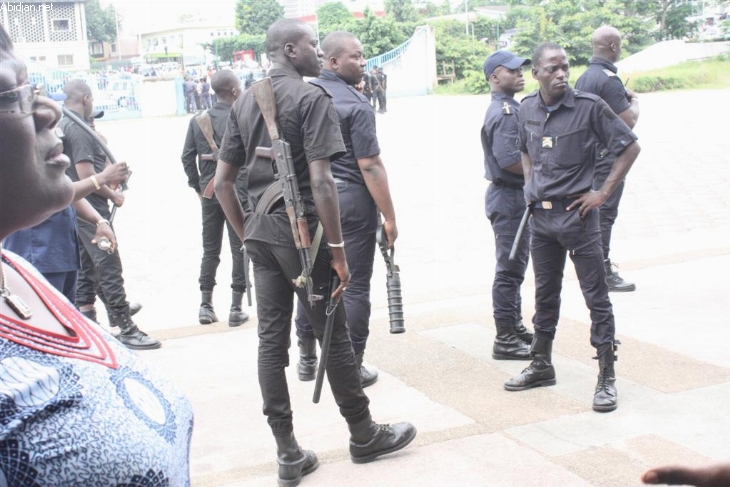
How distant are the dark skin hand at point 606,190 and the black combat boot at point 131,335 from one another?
3.11m

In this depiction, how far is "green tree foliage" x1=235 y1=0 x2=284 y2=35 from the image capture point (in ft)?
290

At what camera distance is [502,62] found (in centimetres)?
575

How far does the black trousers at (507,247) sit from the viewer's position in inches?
222

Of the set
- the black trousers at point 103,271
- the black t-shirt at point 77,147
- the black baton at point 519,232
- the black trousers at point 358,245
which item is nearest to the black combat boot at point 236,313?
the black trousers at point 103,271

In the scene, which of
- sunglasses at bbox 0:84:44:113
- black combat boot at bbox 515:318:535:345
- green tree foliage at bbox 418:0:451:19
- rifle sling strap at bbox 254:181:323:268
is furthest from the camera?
green tree foliage at bbox 418:0:451:19

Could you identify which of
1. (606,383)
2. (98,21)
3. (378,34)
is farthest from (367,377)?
(98,21)

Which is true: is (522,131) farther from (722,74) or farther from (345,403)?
(722,74)

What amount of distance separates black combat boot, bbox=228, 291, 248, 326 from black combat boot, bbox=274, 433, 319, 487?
2.79 metres

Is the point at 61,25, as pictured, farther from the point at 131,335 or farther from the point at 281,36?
the point at 281,36

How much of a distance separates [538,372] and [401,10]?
80099mm

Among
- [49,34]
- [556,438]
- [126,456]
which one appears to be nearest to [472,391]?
[556,438]

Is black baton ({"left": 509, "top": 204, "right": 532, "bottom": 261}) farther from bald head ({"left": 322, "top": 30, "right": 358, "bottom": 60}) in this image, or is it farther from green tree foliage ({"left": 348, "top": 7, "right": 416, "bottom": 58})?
green tree foliage ({"left": 348, "top": 7, "right": 416, "bottom": 58})

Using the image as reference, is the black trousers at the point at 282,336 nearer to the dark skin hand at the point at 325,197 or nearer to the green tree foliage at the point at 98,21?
the dark skin hand at the point at 325,197

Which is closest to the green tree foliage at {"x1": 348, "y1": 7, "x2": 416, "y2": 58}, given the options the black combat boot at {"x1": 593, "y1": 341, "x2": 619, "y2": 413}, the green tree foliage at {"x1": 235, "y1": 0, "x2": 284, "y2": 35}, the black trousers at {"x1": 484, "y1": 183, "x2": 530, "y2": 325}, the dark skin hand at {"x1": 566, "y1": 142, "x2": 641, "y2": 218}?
the green tree foliage at {"x1": 235, "y1": 0, "x2": 284, "y2": 35}
